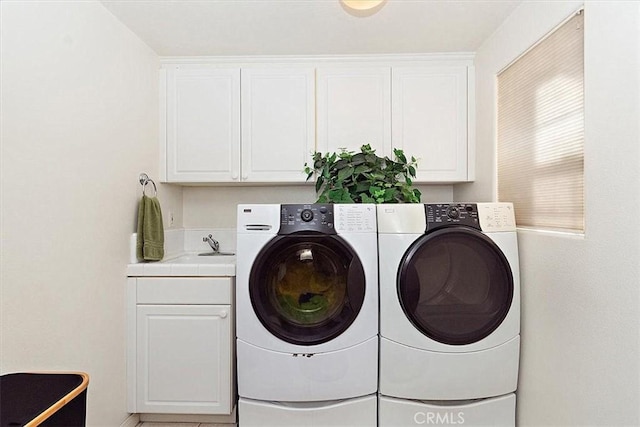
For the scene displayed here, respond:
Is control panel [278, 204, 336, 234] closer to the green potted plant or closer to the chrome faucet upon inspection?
the green potted plant

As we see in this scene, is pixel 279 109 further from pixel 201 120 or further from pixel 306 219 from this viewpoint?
pixel 306 219

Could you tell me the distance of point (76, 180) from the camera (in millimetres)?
1742

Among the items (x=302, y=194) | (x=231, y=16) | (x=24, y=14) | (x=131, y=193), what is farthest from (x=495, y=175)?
(x=24, y=14)

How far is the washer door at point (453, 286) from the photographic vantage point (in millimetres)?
1926

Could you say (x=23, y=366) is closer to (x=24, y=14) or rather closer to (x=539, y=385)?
(x=24, y=14)

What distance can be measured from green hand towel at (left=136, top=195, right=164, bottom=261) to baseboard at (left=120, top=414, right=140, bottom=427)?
877mm

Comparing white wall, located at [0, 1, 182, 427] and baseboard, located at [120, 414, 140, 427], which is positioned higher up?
white wall, located at [0, 1, 182, 427]

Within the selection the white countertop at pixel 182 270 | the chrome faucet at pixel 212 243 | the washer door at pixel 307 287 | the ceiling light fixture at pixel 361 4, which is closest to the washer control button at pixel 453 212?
the washer door at pixel 307 287

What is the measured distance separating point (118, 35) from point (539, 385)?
8.97ft

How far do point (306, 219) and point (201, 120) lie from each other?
116cm

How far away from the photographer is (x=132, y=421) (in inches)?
87.7

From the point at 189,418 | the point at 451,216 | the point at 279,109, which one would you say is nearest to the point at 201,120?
the point at 279,109

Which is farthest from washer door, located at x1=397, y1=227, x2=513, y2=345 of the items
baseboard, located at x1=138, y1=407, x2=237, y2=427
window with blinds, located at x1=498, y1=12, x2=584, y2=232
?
baseboard, located at x1=138, y1=407, x2=237, y2=427

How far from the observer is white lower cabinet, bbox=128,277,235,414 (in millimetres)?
2160
